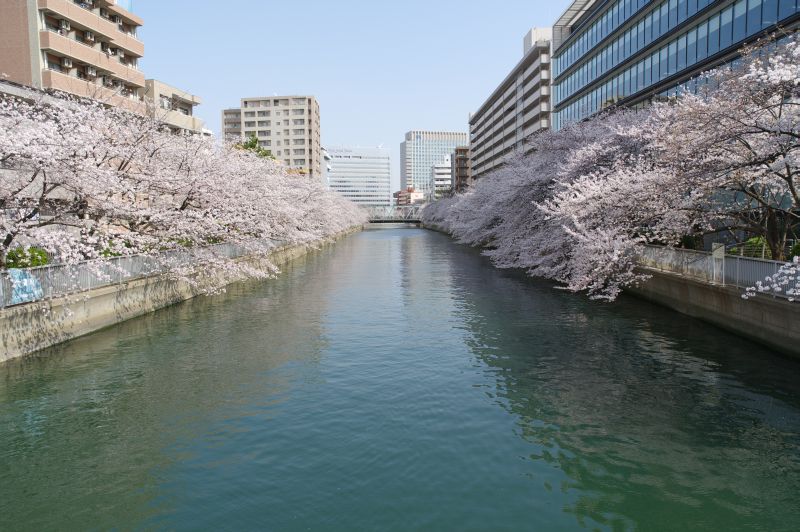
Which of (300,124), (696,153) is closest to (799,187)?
(696,153)

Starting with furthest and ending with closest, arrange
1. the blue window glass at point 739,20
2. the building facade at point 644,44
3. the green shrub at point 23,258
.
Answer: the building facade at point 644,44
the blue window glass at point 739,20
the green shrub at point 23,258

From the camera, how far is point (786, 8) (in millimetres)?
29375

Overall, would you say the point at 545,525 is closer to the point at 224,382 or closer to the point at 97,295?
the point at 224,382

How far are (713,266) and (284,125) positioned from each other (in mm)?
150799

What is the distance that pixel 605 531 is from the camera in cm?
826

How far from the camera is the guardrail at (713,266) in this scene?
1745 centimetres

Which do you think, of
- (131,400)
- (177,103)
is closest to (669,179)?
(131,400)

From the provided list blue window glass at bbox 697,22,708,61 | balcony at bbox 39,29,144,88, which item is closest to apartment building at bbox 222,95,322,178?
balcony at bbox 39,29,144,88

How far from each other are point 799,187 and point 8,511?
23486mm

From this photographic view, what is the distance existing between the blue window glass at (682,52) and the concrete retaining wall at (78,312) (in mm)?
36031

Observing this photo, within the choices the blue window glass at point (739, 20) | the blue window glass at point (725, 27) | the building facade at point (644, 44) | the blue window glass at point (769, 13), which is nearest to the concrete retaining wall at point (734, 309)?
the building facade at point (644, 44)

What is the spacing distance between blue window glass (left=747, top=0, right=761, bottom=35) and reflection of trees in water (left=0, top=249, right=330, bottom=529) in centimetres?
2857

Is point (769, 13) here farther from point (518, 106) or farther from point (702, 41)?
point (518, 106)

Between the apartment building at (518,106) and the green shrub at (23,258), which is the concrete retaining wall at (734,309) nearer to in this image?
the green shrub at (23,258)
